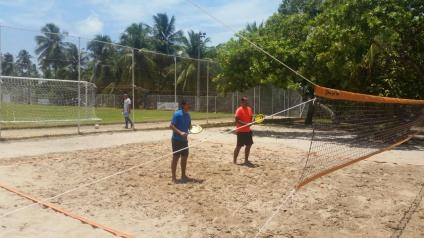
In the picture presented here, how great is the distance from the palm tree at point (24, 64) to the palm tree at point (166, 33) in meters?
37.0

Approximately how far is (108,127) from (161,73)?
4407 mm

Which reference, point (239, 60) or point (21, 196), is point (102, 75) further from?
point (21, 196)

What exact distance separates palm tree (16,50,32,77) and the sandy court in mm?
10011

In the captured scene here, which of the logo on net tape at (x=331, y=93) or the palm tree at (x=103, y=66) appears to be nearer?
the logo on net tape at (x=331, y=93)

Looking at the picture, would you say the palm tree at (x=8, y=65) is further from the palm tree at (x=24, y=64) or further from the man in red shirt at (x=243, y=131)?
the man in red shirt at (x=243, y=131)

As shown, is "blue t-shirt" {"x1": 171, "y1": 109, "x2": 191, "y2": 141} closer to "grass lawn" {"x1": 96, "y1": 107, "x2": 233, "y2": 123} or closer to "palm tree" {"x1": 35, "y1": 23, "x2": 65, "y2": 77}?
"palm tree" {"x1": 35, "y1": 23, "x2": 65, "y2": 77}

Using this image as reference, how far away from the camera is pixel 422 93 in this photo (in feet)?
65.3

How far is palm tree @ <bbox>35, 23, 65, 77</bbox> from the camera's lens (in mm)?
20453

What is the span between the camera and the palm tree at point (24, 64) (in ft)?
71.1

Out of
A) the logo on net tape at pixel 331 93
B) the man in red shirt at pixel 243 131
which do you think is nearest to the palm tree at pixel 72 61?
the man in red shirt at pixel 243 131

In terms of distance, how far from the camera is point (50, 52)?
75.4ft

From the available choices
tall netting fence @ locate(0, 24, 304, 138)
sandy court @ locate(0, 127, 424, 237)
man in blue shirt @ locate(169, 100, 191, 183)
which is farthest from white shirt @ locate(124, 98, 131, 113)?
man in blue shirt @ locate(169, 100, 191, 183)

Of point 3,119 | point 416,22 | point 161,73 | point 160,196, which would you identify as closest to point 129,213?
point 160,196

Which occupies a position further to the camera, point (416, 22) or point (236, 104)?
point (236, 104)
